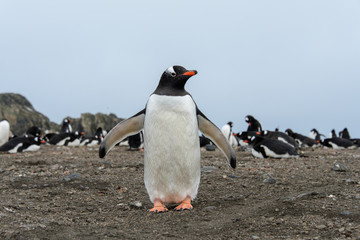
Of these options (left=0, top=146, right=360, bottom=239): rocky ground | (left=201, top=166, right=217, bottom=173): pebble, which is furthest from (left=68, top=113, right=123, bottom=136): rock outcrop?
(left=201, top=166, right=217, bottom=173): pebble

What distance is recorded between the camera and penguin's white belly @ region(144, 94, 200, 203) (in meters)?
5.05

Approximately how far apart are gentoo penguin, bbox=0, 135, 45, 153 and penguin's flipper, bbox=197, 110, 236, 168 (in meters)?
9.51

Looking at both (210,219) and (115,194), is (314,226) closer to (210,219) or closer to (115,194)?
(210,219)

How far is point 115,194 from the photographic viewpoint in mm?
6363

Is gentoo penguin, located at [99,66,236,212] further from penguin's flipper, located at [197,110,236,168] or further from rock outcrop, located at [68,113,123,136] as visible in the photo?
rock outcrop, located at [68,113,123,136]

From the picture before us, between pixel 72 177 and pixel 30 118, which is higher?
pixel 72 177

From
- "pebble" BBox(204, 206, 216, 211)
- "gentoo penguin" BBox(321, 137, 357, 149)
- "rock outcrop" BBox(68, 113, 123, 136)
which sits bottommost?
"rock outcrop" BBox(68, 113, 123, 136)

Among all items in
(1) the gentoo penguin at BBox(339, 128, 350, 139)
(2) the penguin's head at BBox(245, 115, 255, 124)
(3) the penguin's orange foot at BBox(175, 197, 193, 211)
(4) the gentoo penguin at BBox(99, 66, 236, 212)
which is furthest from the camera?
(1) the gentoo penguin at BBox(339, 128, 350, 139)

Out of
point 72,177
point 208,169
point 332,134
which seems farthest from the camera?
point 332,134

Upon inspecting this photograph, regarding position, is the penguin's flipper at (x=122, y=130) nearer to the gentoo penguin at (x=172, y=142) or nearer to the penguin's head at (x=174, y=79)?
the gentoo penguin at (x=172, y=142)

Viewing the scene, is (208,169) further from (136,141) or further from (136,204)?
(136,141)

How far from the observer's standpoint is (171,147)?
5.09m

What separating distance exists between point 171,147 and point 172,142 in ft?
0.20

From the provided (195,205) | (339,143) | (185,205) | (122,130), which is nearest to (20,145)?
(122,130)
